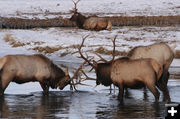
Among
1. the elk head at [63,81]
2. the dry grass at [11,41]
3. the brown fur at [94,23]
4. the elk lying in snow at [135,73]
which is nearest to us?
the elk lying in snow at [135,73]

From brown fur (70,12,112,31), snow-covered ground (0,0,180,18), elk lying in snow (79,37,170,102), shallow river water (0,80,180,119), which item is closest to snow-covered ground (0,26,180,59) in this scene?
brown fur (70,12,112,31)

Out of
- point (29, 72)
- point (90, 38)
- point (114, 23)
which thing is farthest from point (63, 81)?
point (114, 23)

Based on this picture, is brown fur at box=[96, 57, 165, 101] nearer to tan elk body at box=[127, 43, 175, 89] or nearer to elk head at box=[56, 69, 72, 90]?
elk head at box=[56, 69, 72, 90]

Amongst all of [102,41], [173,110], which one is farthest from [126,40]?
[173,110]

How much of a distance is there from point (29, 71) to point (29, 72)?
0.08ft

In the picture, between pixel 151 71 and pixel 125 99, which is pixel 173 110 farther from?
pixel 125 99

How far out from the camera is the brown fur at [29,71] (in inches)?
434

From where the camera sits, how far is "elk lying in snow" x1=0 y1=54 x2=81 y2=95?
11031 mm

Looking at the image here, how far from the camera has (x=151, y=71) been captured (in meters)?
10.0

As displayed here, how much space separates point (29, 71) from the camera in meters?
11.3

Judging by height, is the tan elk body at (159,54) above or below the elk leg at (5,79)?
above

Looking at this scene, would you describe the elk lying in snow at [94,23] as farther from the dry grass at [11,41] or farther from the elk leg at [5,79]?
the elk leg at [5,79]

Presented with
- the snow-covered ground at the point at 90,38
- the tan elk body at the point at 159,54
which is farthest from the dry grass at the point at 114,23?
the tan elk body at the point at 159,54

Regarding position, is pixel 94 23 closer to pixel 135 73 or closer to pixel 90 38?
pixel 90 38
